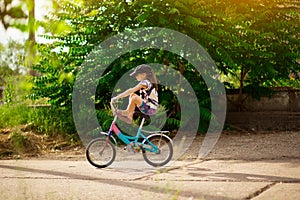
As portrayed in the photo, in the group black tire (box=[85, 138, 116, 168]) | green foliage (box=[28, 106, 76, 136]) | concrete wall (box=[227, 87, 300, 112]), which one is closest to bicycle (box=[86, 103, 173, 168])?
black tire (box=[85, 138, 116, 168])

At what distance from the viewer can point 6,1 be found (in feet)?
4.83

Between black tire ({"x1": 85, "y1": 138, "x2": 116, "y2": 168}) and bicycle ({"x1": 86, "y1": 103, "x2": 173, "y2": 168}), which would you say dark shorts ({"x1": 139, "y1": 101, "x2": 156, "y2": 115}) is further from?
black tire ({"x1": 85, "y1": 138, "x2": 116, "y2": 168})

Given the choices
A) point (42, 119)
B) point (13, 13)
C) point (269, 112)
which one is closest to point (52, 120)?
point (42, 119)

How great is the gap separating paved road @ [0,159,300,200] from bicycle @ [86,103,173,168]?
0.41ft

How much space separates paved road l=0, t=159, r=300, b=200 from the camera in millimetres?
4117

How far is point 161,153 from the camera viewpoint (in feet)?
20.2

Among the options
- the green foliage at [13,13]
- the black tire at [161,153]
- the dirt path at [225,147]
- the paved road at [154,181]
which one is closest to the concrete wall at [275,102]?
the dirt path at [225,147]

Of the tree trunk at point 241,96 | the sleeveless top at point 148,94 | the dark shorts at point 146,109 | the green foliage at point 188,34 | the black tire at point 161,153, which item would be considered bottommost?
the black tire at point 161,153

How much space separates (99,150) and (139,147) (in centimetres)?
53

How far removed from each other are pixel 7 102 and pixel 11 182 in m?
7.22

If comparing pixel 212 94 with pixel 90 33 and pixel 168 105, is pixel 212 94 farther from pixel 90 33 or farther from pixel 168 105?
pixel 90 33

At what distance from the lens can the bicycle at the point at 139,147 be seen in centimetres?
614

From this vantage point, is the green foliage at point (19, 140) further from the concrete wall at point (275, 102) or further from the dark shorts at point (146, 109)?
the concrete wall at point (275, 102)

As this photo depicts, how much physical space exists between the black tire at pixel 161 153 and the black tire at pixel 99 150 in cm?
46
